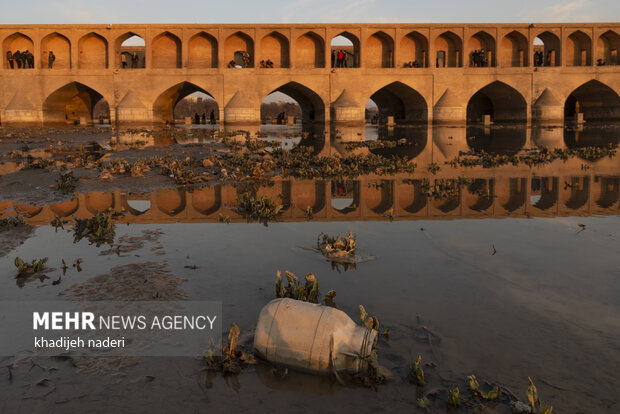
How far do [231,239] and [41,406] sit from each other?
2841mm

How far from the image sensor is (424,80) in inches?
1291

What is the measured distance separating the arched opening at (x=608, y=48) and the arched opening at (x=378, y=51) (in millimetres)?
14935

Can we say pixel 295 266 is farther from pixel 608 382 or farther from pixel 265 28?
pixel 265 28

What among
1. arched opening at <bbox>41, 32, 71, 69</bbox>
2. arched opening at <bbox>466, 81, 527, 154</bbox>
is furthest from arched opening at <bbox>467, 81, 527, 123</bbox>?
arched opening at <bbox>41, 32, 71, 69</bbox>

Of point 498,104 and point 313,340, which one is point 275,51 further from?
point 313,340

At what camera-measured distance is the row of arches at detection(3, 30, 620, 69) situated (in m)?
33.7

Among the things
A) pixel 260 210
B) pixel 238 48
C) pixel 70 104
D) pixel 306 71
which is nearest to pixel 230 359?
pixel 260 210

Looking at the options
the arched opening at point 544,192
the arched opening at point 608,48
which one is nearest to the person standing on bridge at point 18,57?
the arched opening at point 544,192

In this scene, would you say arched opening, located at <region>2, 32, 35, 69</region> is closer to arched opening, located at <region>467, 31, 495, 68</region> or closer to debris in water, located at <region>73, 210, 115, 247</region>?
arched opening, located at <region>467, 31, 495, 68</region>

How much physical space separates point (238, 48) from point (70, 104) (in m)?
12.9

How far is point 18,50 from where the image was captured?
3350 centimetres

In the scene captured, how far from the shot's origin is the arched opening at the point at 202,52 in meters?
35.2

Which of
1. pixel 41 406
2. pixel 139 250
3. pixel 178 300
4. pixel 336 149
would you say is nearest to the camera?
pixel 41 406

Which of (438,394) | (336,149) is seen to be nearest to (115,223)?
(438,394)
